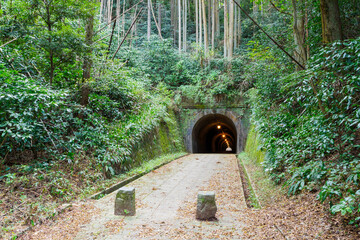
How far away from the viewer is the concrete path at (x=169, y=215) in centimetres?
319

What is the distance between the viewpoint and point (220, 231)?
128 inches

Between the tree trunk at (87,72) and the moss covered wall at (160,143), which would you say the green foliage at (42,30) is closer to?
the tree trunk at (87,72)

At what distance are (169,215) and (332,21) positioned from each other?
4663 millimetres

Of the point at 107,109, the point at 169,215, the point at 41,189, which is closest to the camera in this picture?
the point at 169,215

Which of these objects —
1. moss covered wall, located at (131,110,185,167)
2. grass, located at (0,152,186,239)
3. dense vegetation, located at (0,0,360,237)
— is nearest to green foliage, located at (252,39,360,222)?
dense vegetation, located at (0,0,360,237)

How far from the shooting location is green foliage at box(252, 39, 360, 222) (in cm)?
309

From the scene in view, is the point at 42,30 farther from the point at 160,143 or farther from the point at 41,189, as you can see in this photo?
the point at 160,143

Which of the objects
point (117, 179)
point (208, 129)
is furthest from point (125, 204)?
point (208, 129)

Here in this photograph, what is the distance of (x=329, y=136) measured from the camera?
3770 millimetres

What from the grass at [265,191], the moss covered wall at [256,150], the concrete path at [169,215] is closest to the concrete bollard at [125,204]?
the concrete path at [169,215]

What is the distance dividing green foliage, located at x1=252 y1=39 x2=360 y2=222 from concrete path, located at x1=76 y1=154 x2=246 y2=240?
1.20 meters

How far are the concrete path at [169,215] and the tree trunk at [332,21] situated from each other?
142 inches

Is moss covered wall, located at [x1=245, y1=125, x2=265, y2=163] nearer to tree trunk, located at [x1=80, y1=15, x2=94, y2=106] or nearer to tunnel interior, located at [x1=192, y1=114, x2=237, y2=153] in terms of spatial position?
tunnel interior, located at [x1=192, y1=114, x2=237, y2=153]

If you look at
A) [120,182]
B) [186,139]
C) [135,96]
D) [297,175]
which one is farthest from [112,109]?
[186,139]
